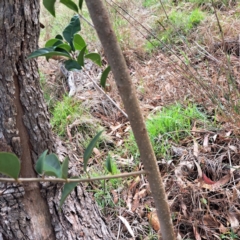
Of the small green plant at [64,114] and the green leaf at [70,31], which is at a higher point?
the small green plant at [64,114]

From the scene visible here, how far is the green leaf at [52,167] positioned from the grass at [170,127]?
1220 mm

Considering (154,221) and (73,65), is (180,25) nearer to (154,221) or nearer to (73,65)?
(154,221)

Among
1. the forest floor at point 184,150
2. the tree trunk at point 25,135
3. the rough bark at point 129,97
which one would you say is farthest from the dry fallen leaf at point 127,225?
the rough bark at point 129,97

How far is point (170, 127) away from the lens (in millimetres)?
1769

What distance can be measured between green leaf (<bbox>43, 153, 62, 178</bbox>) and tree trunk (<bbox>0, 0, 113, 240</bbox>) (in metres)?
0.52

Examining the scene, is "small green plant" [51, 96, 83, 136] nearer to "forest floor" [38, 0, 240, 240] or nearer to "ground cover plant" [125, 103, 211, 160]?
"forest floor" [38, 0, 240, 240]

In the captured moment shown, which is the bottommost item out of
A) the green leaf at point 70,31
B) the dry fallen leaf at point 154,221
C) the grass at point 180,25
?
the dry fallen leaf at point 154,221

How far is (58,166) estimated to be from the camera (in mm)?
451

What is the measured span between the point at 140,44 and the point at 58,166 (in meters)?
2.68

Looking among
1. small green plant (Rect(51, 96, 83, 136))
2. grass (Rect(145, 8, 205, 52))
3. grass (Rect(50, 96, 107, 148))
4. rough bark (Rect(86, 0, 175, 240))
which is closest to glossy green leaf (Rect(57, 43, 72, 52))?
rough bark (Rect(86, 0, 175, 240))

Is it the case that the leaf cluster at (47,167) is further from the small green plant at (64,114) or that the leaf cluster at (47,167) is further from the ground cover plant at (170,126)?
the small green plant at (64,114)

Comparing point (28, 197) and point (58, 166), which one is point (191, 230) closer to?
point (28, 197)

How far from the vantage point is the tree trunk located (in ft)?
Answer: 2.85

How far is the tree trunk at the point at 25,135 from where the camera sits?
0.87m
